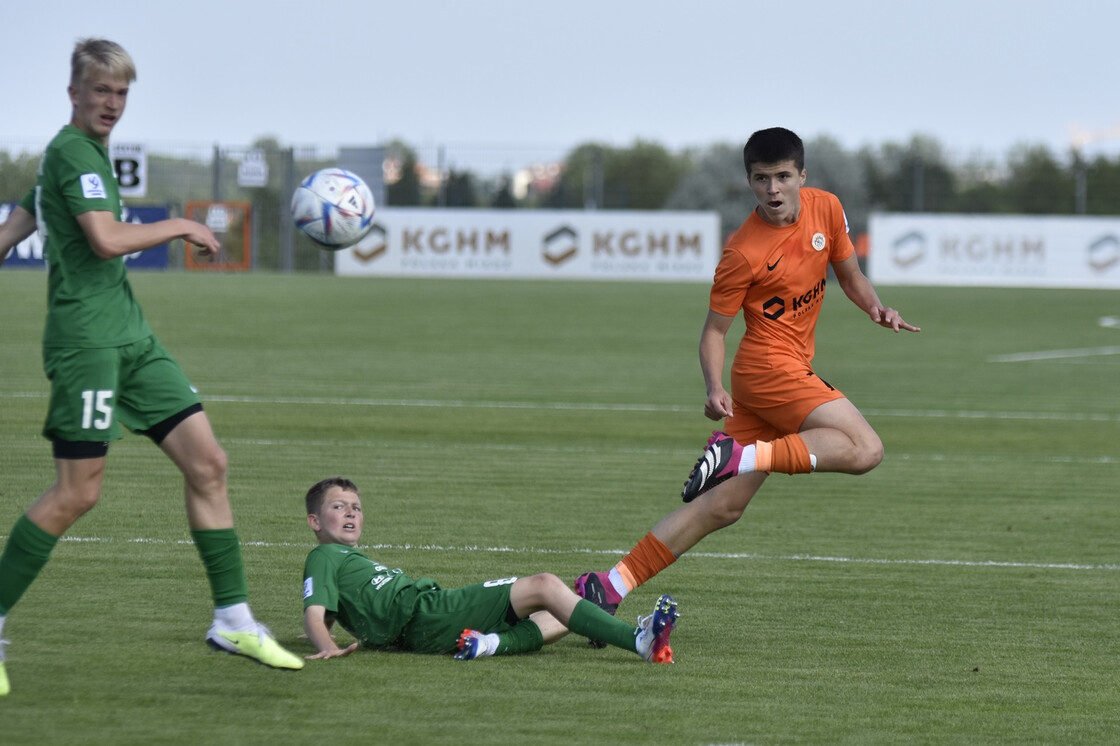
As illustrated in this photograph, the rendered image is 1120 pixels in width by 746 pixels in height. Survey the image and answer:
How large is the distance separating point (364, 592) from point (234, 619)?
604 millimetres

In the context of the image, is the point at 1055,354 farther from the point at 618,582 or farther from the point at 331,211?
the point at 618,582

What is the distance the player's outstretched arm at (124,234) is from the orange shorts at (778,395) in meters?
2.60

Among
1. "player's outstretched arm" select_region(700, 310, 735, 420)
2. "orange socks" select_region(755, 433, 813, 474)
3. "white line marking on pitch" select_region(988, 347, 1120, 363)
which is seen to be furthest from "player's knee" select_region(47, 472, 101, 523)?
"white line marking on pitch" select_region(988, 347, 1120, 363)

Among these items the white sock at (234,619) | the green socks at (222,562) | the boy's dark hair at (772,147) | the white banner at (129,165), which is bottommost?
the white sock at (234,619)

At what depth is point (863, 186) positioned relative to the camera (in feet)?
233

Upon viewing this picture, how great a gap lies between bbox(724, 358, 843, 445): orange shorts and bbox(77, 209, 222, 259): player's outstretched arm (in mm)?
2595

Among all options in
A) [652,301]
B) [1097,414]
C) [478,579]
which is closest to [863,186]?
[652,301]

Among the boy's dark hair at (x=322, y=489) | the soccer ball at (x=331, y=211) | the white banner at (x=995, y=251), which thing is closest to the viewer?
the boy's dark hair at (x=322, y=489)

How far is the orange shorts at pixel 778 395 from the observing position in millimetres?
6535

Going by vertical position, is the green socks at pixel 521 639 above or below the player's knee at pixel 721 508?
below

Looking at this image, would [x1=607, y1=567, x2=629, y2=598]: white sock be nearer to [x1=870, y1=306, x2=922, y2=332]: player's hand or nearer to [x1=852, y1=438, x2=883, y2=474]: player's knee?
[x1=852, y1=438, x2=883, y2=474]: player's knee

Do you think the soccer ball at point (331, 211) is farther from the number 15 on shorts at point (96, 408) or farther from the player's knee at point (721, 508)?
the number 15 on shorts at point (96, 408)

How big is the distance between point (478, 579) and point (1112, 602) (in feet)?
10.4

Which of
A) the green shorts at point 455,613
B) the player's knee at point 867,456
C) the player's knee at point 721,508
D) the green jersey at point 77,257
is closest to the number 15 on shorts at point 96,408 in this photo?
the green jersey at point 77,257
